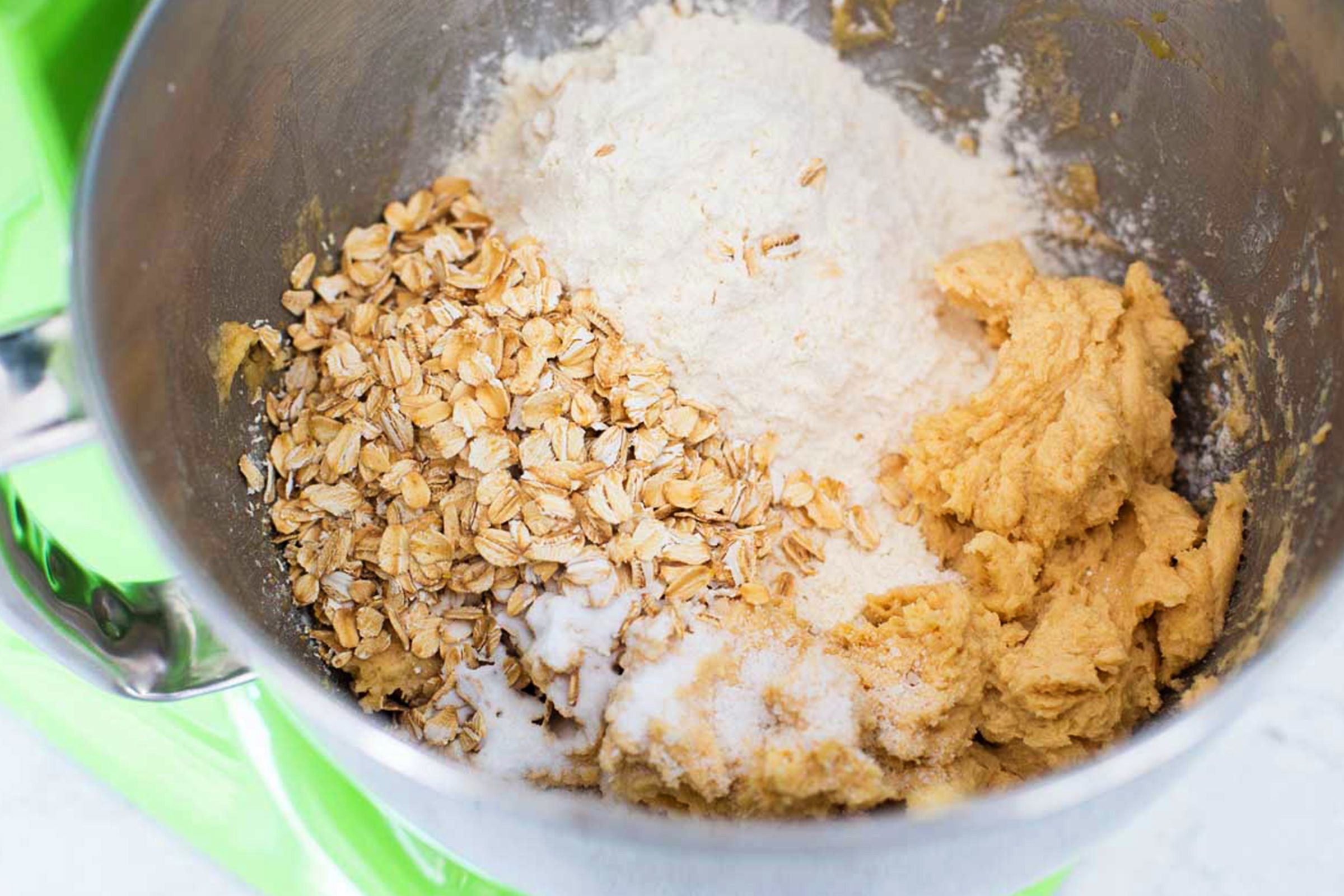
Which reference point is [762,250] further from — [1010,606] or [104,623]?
[104,623]

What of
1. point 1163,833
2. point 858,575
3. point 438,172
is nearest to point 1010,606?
point 858,575

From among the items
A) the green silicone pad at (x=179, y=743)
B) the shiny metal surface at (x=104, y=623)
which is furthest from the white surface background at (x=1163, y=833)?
the shiny metal surface at (x=104, y=623)

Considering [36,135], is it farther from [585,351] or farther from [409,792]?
[409,792]

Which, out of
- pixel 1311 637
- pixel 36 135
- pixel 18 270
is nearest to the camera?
pixel 1311 637

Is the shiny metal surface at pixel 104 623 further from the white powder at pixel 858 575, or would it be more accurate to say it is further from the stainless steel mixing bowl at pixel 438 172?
the white powder at pixel 858 575

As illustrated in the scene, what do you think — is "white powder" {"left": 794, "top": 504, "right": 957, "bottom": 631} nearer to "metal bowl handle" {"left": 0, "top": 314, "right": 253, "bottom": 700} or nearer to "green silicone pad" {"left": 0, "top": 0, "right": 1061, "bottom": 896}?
"green silicone pad" {"left": 0, "top": 0, "right": 1061, "bottom": 896}

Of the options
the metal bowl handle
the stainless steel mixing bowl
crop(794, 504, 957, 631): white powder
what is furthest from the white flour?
the metal bowl handle

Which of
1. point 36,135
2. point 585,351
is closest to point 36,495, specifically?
point 36,135
